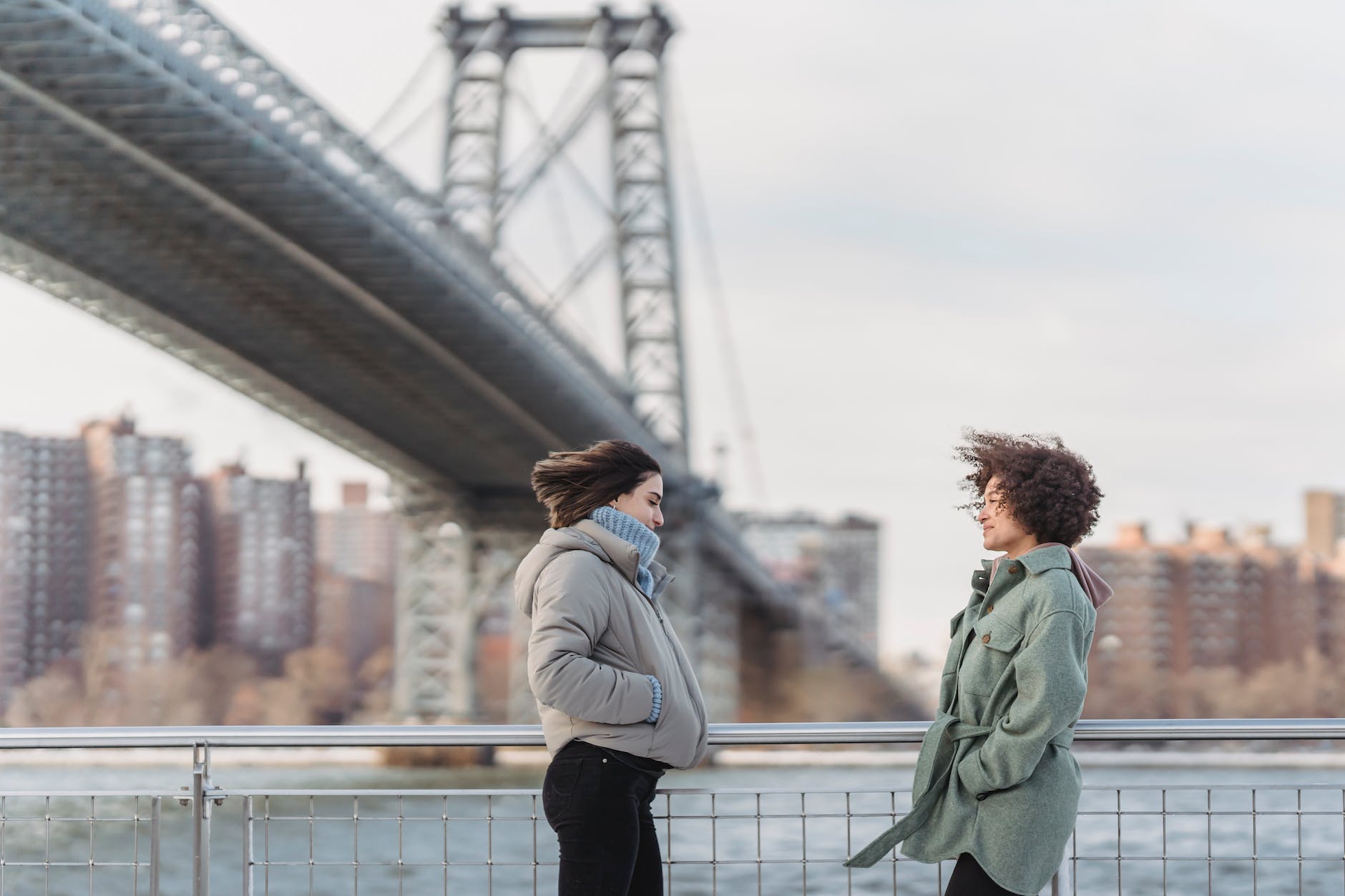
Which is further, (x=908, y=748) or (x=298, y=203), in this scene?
(x=908, y=748)

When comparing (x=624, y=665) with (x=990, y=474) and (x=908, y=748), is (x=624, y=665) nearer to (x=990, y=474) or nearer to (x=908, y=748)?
(x=990, y=474)

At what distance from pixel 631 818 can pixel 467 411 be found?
1448cm

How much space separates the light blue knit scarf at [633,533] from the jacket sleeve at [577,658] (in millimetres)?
75

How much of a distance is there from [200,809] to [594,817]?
3.15 ft

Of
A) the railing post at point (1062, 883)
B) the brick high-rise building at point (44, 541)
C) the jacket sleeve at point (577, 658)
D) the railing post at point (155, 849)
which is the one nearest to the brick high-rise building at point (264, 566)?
the brick high-rise building at point (44, 541)

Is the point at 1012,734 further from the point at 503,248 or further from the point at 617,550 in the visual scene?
the point at 503,248

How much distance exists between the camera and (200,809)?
9.66 ft

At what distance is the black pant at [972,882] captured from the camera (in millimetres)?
2225

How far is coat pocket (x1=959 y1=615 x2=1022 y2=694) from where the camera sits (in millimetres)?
2209

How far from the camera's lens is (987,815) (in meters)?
2.22

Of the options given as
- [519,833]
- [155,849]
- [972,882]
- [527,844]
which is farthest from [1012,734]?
[519,833]

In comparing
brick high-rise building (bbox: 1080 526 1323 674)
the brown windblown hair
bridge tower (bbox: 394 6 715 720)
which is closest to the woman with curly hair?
the brown windblown hair

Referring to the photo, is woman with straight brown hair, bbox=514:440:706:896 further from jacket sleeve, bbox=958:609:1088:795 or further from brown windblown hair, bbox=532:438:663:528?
jacket sleeve, bbox=958:609:1088:795

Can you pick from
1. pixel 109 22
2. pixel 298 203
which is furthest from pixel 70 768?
pixel 109 22
